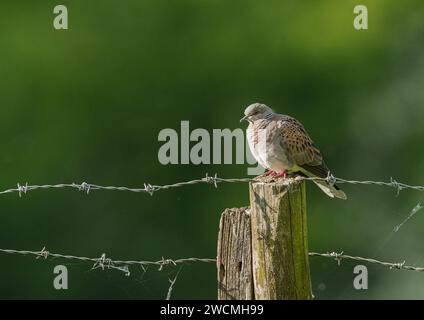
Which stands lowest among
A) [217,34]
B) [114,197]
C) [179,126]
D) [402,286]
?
[402,286]

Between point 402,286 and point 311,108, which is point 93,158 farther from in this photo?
point 402,286

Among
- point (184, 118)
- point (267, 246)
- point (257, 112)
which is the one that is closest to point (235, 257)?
point (267, 246)

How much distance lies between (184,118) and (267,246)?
1856 cm

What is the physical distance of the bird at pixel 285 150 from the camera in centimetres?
823

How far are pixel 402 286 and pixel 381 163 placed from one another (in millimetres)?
3761

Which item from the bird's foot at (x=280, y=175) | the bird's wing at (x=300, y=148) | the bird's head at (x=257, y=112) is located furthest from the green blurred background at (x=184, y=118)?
the bird's foot at (x=280, y=175)

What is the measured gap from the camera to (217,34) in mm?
28000

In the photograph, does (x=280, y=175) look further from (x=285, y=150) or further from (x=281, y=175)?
(x=285, y=150)

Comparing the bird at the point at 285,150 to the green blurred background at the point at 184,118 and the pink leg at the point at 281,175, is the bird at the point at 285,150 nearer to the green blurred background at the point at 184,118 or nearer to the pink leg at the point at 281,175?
the pink leg at the point at 281,175

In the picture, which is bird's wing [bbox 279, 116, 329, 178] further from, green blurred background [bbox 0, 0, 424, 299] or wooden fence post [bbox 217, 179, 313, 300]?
green blurred background [bbox 0, 0, 424, 299]

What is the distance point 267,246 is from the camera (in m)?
5.74

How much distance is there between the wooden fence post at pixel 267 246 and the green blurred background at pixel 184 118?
12.3 meters
